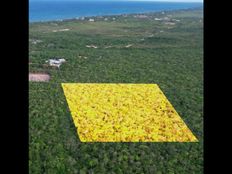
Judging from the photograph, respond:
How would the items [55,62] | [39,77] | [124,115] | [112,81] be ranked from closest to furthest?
[124,115]
[112,81]
[39,77]
[55,62]

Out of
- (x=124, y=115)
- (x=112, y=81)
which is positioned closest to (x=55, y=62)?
(x=112, y=81)

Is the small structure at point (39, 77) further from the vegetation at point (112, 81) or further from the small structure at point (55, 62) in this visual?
the small structure at point (55, 62)

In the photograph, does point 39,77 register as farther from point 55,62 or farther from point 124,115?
point 124,115

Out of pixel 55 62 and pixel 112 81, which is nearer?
pixel 112 81

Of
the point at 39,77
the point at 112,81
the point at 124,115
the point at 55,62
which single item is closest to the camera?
the point at 124,115

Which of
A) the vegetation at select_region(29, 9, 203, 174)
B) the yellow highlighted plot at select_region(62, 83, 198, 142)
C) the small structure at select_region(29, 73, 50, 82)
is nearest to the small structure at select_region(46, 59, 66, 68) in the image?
the vegetation at select_region(29, 9, 203, 174)

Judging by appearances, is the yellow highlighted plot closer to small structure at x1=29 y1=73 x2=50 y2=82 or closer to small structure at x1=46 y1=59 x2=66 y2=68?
small structure at x1=29 y1=73 x2=50 y2=82

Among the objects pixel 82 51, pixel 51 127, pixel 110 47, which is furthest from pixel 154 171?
pixel 110 47

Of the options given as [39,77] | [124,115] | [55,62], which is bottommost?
[124,115]
